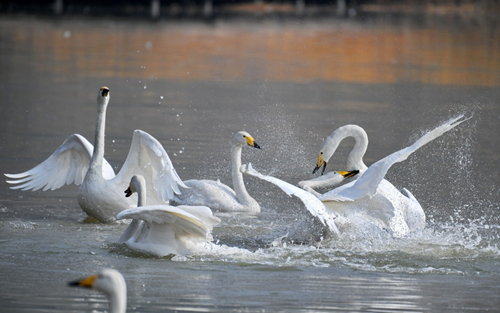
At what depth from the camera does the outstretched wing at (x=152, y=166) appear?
315 inches

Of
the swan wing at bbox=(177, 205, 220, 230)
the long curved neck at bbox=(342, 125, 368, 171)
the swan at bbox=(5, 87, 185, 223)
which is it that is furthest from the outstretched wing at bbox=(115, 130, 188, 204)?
the long curved neck at bbox=(342, 125, 368, 171)

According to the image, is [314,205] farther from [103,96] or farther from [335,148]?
[103,96]

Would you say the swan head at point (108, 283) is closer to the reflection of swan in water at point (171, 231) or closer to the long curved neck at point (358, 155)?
the reflection of swan in water at point (171, 231)

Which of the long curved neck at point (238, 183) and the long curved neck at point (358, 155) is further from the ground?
the long curved neck at point (358, 155)

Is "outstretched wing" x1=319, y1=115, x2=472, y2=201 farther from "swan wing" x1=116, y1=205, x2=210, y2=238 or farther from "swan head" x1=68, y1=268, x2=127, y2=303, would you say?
"swan head" x1=68, y1=268, x2=127, y2=303

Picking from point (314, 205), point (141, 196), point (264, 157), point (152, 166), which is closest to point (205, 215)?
point (141, 196)

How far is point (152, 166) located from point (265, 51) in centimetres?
2035

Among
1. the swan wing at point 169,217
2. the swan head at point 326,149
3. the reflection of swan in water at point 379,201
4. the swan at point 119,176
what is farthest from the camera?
the swan head at point 326,149

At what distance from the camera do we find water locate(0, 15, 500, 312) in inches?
238

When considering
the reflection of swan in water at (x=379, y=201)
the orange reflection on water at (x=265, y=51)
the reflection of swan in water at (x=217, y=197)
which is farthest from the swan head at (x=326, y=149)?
the orange reflection on water at (x=265, y=51)

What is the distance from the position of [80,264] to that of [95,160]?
86.8 inches

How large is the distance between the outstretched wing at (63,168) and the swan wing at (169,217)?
2331 mm

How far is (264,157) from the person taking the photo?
37.3 feet

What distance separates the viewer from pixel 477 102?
17047mm
